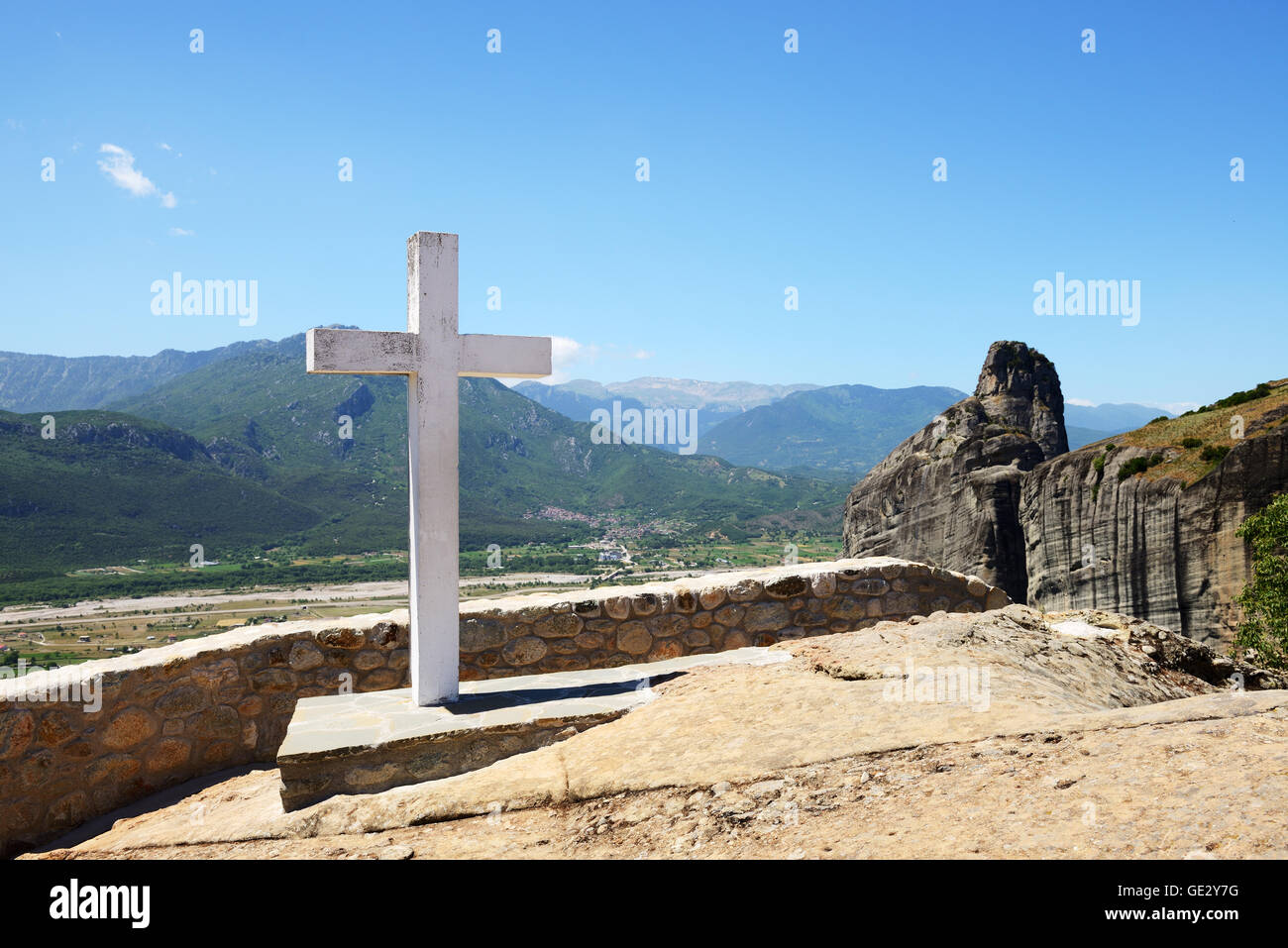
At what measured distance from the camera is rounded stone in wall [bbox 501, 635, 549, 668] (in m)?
6.83

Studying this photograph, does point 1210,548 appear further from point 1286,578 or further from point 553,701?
point 553,701

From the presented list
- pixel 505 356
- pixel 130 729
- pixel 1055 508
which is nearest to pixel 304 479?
pixel 1055 508

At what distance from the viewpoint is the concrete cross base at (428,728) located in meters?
4.89

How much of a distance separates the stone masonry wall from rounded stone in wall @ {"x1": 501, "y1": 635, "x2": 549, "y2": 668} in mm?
11

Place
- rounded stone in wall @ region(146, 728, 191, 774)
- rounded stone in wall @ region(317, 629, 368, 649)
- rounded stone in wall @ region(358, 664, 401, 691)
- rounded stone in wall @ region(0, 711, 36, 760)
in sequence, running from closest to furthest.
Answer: rounded stone in wall @ region(0, 711, 36, 760)
rounded stone in wall @ region(146, 728, 191, 774)
rounded stone in wall @ region(317, 629, 368, 649)
rounded stone in wall @ region(358, 664, 401, 691)

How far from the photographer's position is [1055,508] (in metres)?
31.8

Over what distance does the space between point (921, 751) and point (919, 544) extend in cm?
3801

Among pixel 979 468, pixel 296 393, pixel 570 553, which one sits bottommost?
pixel 570 553

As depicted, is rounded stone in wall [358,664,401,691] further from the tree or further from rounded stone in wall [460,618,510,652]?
the tree

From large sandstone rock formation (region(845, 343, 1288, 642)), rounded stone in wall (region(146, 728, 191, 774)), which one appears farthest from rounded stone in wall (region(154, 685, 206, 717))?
large sandstone rock formation (region(845, 343, 1288, 642))

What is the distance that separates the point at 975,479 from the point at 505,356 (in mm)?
34677

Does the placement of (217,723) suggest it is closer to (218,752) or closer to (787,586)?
(218,752)
